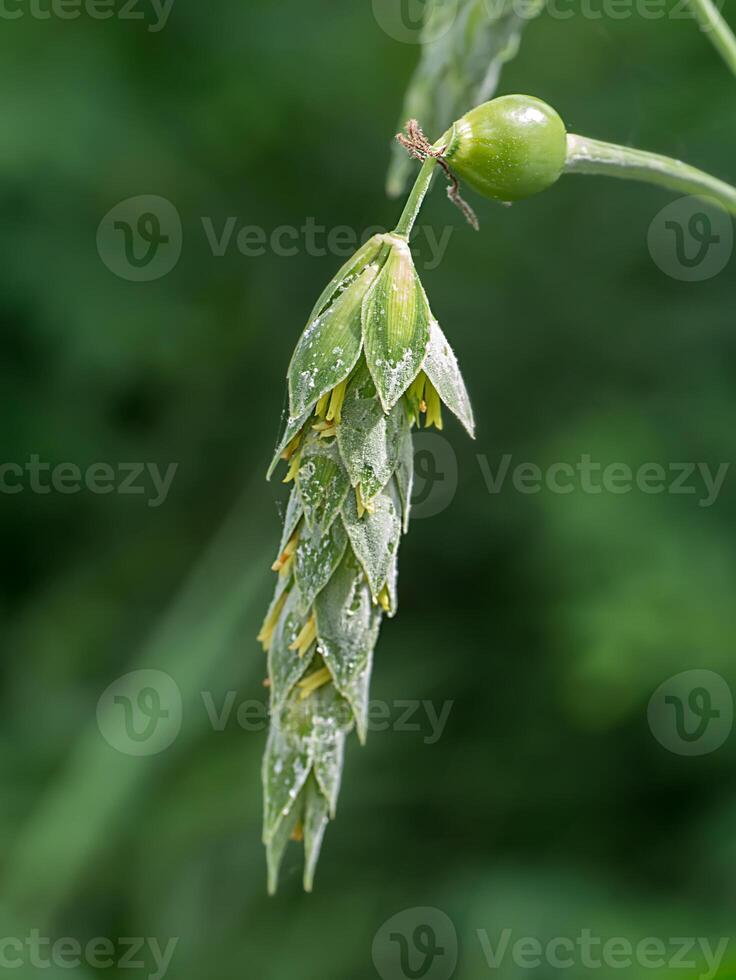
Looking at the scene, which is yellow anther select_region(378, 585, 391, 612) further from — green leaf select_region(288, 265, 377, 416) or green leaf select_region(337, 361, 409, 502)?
green leaf select_region(288, 265, 377, 416)

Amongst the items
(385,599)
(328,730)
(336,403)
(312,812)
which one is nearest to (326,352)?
(336,403)

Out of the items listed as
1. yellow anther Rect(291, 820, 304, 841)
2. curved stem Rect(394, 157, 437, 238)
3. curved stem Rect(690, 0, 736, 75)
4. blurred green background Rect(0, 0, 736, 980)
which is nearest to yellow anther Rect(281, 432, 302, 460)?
curved stem Rect(394, 157, 437, 238)

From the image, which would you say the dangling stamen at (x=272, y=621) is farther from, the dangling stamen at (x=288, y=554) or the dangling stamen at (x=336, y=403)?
the dangling stamen at (x=336, y=403)

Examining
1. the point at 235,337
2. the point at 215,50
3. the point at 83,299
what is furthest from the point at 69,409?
the point at 215,50

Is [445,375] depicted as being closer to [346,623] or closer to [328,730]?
[346,623]

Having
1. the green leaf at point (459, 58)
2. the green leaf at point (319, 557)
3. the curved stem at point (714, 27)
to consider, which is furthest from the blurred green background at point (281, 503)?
the green leaf at point (319, 557)

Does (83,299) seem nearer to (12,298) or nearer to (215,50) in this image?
(12,298)
